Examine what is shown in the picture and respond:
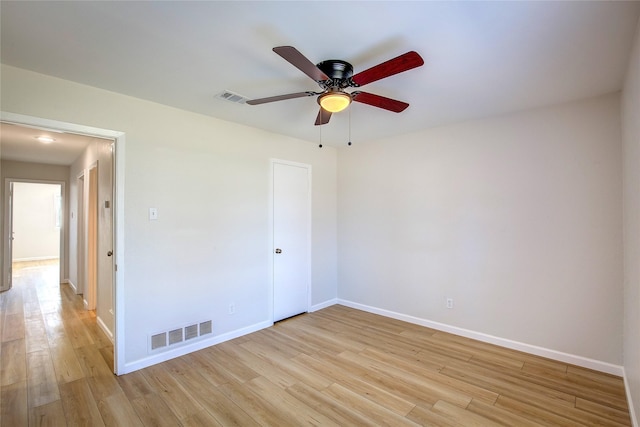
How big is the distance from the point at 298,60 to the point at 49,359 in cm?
374

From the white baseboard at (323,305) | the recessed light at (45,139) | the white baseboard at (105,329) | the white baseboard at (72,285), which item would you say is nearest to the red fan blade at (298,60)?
the white baseboard at (323,305)

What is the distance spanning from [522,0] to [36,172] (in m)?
8.31

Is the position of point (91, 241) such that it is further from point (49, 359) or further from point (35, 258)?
point (35, 258)

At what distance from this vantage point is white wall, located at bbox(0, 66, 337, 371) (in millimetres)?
2607

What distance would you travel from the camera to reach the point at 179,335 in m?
3.13

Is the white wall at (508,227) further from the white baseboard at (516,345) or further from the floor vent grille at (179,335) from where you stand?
the floor vent grille at (179,335)

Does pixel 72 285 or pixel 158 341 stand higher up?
pixel 158 341

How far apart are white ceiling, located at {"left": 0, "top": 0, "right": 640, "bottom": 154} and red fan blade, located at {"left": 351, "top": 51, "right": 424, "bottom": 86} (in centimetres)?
21

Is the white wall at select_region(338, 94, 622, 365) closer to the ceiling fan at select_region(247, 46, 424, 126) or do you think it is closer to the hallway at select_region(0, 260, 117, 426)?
the ceiling fan at select_region(247, 46, 424, 126)

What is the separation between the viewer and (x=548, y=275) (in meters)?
3.02

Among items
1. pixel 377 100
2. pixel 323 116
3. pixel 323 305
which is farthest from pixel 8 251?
pixel 377 100

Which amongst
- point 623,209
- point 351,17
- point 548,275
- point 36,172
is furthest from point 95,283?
point 623,209

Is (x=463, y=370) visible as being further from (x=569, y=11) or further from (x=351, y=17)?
(x=351, y=17)

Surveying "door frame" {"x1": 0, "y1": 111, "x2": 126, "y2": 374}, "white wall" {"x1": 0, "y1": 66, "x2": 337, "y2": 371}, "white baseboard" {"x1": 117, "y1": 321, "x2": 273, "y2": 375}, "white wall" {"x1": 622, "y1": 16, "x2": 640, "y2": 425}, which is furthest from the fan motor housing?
"white baseboard" {"x1": 117, "y1": 321, "x2": 273, "y2": 375}
